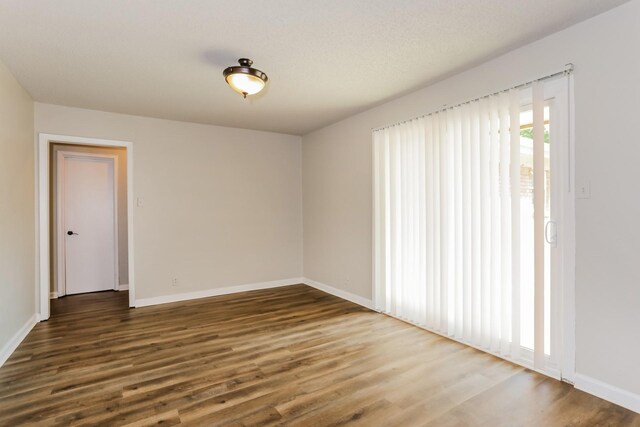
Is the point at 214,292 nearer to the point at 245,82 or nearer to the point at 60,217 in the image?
the point at 60,217

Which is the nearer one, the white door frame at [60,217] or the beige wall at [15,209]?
the beige wall at [15,209]

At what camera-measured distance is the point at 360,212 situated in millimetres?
4449

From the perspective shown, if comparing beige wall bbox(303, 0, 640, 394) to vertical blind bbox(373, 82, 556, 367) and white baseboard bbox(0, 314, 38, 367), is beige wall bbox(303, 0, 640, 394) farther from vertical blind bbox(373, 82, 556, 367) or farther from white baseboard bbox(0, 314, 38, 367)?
white baseboard bbox(0, 314, 38, 367)

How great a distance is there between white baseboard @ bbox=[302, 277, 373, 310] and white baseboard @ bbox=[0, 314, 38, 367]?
3567mm

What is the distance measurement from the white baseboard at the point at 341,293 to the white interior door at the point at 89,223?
3.30 m

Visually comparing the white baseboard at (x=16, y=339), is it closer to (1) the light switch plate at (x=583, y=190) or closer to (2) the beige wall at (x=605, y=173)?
(2) the beige wall at (x=605, y=173)

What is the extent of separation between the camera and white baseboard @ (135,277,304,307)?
14.8 feet

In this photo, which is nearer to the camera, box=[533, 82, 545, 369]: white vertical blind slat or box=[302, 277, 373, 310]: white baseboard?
box=[533, 82, 545, 369]: white vertical blind slat

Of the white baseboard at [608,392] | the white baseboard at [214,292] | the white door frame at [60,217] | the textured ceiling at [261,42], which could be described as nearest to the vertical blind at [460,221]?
the white baseboard at [608,392]

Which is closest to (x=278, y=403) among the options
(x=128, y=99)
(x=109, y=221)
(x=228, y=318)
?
(x=228, y=318)

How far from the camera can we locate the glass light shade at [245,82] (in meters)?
2.69

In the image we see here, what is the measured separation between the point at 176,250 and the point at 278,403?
3.20 meters

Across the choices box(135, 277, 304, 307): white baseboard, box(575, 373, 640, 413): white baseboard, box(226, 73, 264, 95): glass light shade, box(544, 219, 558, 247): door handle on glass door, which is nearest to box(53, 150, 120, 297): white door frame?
box(135, 277, 304, 307): white baseboard

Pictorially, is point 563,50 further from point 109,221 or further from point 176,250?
point 109,221
